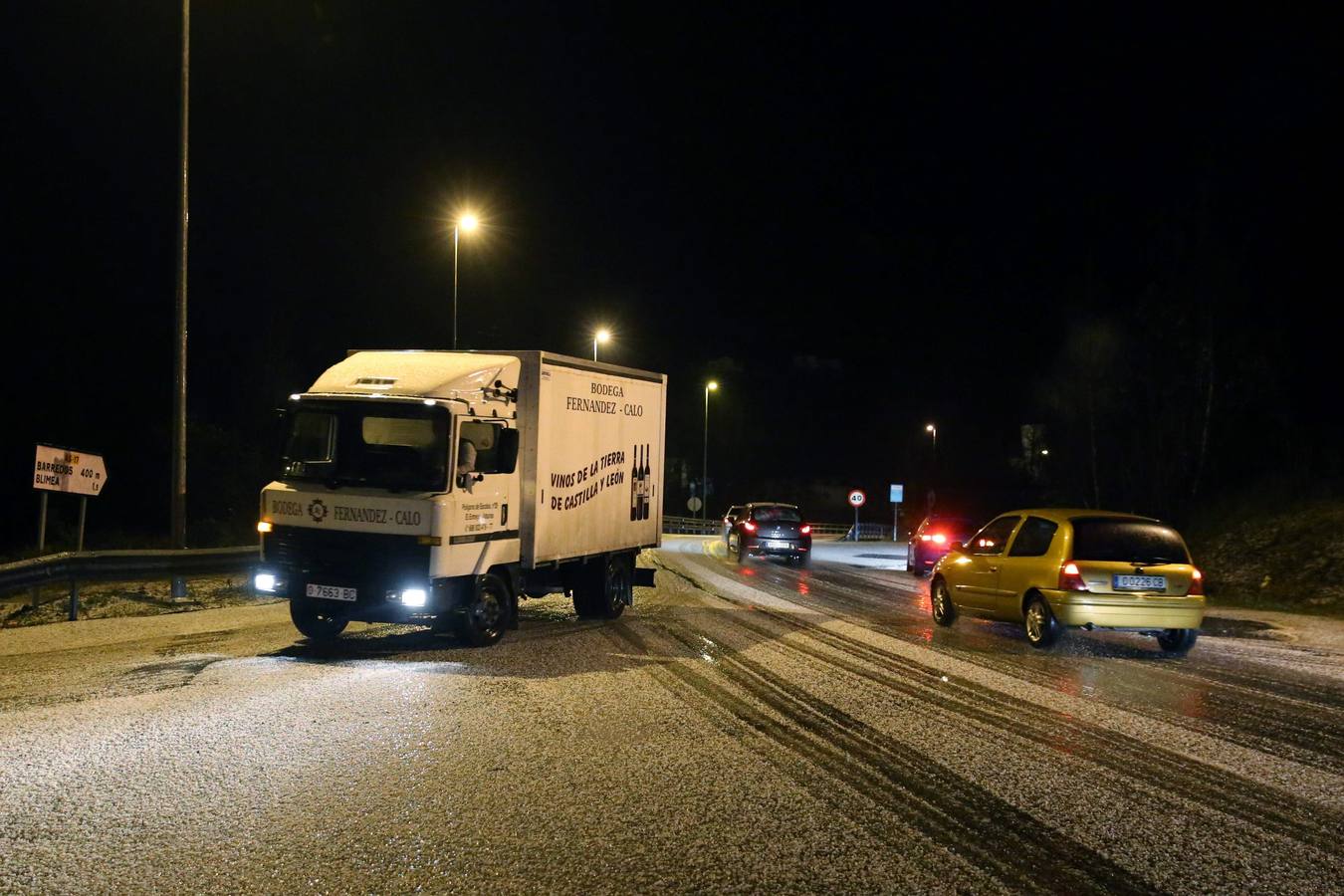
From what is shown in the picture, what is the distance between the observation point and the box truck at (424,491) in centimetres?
1074

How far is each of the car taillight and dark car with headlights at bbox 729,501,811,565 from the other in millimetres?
18022

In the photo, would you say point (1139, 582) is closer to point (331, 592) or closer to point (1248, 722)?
point (1248, 722)

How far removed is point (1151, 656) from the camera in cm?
1223

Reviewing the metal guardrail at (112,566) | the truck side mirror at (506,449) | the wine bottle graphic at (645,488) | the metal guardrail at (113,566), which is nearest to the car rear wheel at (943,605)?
the wine bottle graphic at (645,488)

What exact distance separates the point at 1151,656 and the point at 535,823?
905 centimetres

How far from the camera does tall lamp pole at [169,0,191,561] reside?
16.6m

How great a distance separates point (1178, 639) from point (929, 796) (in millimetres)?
7583

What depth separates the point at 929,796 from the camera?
6.02 meters

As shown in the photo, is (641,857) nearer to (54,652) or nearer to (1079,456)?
(54,652)

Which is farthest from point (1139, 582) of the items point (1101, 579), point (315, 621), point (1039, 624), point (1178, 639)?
point (315, 621)

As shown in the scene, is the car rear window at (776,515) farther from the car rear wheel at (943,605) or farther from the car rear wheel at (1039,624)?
the car rear wheel at (1039,624)

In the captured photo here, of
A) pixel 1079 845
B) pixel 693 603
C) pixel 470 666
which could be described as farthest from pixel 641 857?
pixel 693 603

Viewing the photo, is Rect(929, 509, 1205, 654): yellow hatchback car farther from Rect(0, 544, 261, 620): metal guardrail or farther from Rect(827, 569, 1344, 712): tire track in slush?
Rect(0, 544, 261, 620): metal guardrail

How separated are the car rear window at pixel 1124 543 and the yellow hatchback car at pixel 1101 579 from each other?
0.01m
